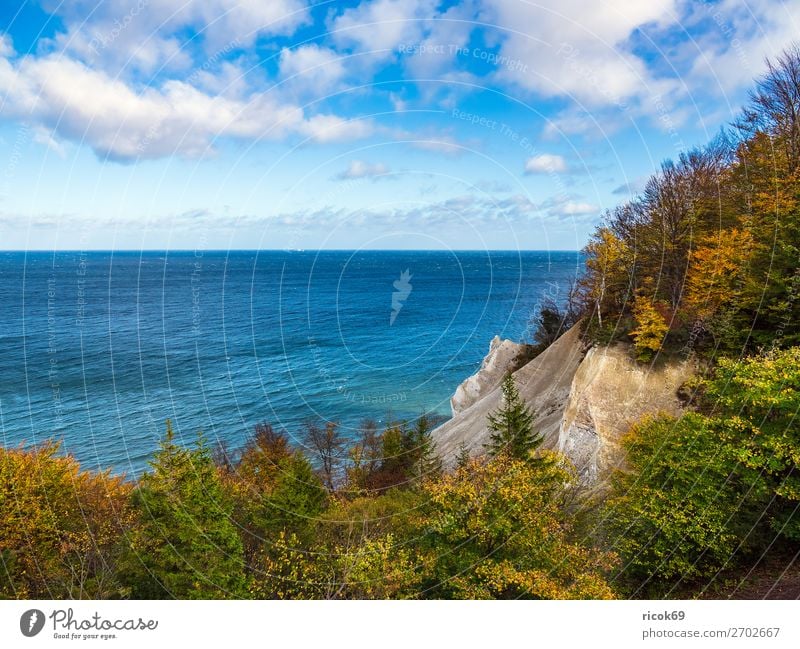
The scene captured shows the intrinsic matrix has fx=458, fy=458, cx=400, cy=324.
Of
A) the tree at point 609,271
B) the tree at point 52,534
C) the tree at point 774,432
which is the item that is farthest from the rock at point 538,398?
the tree at point 52,534

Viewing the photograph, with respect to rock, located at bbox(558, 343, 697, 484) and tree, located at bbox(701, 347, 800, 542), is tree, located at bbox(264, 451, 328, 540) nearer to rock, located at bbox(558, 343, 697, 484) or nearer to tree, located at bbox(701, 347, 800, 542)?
rock, located at bbox(558, 343, 697, 484)

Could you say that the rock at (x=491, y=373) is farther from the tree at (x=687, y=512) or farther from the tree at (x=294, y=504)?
the tree at (x=687, y=512)

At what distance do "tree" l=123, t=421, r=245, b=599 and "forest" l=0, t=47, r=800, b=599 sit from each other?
0.29 feet

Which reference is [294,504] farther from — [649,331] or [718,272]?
[718,272]

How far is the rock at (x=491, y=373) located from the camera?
54.8 meters

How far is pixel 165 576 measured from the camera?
64.2ft

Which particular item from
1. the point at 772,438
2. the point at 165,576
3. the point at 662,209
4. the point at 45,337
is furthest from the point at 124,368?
the point at 772,438

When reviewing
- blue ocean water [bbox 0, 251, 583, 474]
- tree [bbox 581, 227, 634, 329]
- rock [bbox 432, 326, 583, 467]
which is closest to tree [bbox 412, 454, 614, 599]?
rock [bbox 432, 326, 583, 467]

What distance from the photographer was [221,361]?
254 feet

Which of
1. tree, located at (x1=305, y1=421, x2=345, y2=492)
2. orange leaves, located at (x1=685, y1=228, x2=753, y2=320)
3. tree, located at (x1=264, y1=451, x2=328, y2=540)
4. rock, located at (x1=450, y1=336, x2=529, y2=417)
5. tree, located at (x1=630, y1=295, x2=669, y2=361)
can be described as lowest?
tree, located at (x1=305, y1=421, x2=345, y2=492)

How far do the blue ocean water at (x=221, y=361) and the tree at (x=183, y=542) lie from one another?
28485 mm

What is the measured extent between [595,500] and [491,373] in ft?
103

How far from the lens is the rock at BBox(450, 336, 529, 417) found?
54812 millimetres

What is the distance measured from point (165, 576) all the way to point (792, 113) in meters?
39.3
